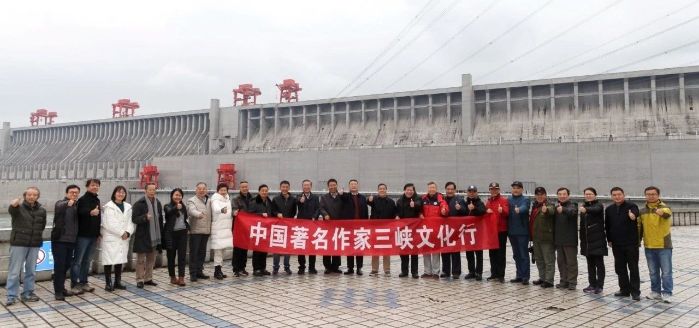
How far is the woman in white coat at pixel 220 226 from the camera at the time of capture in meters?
7.60

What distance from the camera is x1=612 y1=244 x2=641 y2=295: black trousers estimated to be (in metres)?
6.11

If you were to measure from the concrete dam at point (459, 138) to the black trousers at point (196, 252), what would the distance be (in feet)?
89.6

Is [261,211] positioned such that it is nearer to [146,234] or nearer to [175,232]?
[175,232]

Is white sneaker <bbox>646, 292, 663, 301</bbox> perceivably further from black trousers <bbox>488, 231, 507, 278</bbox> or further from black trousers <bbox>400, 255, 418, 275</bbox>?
black trousers <bbox>400, 255, 418, 275</bbox>

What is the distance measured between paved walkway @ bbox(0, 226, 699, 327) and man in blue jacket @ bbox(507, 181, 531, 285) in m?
0.40

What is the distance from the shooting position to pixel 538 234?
7.09 meters

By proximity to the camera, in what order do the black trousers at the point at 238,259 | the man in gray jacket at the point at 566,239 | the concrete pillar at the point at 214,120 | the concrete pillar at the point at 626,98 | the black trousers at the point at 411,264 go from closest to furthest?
1. the man in gray jacket at the point at 566,239
2. the black trousers at the point at 411,264
3. the black trousers at the point at 238,259
4. the concrete pillar at the point at 626,98
5. the concrete pillar at the point at 214,120

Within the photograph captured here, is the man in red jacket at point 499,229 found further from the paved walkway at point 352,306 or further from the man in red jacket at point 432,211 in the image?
the man in red jacket at point 432,211

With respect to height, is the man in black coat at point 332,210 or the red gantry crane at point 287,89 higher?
the red gantry crane at point 287,89

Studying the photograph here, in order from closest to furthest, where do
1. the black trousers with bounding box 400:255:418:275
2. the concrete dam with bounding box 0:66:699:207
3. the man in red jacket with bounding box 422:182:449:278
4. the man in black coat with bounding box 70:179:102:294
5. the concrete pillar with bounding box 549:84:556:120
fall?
the man in black coat with bounding box 70:179:102:294, the black trousers with bounding box 400:255:418:275, the man in red jacket with bounding box 422:182:449:278, the concrete dam with bounding box 0:66:699:207, the concrete pillar with bounding box 549:84:556:120

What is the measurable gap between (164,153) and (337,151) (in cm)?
2832

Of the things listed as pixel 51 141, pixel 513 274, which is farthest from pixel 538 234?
pixel 51 141

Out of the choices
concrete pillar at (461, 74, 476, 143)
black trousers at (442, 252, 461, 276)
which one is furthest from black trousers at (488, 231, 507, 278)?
concrete pillar at (461, 74, 476, 143)

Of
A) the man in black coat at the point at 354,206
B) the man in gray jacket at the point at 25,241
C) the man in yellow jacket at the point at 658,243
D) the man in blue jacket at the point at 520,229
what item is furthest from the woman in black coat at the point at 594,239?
the man in gray jacket at the point at 25,241
